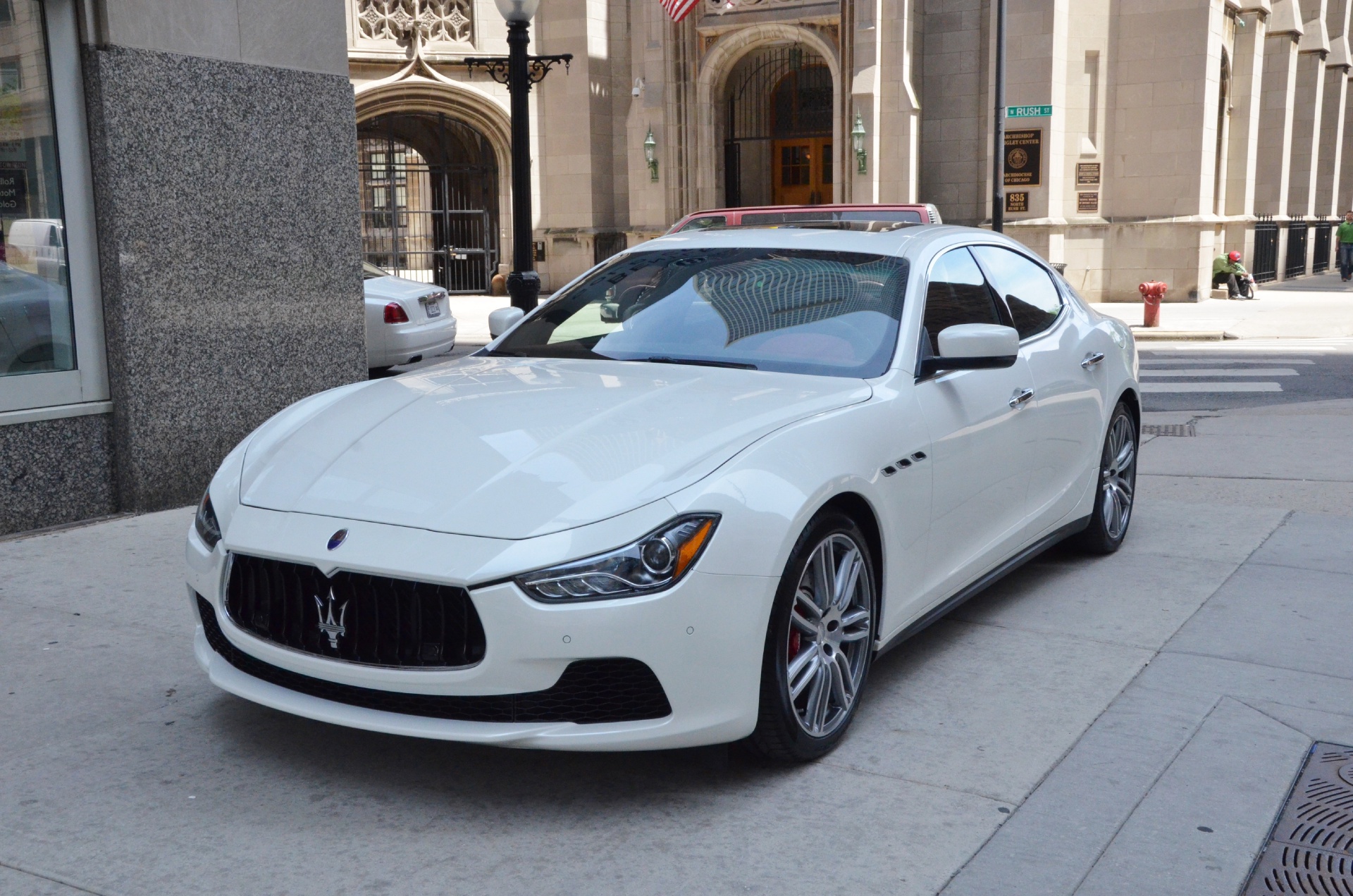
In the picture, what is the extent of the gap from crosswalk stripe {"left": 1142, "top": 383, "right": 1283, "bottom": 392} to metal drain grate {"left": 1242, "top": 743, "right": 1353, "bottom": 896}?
33.2ft

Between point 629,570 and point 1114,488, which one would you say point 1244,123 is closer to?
point 1114,488

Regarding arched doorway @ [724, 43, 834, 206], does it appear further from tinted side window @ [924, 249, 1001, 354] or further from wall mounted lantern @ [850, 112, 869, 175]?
tinted side window @ [924, 249, 1001, 354]

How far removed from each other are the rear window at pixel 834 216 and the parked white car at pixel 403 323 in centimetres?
445

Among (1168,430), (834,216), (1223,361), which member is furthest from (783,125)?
(1168,430)

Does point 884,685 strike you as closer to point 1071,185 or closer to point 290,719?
point 290,719

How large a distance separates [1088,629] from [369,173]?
35681 mm

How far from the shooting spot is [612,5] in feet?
100

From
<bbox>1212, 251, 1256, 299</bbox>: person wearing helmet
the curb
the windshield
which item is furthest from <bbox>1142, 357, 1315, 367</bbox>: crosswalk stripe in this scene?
the windshield

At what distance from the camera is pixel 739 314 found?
4.84 m

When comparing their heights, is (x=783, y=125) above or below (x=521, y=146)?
above

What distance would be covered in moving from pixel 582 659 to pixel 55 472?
14.8ft

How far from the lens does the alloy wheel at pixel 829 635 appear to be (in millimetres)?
3803

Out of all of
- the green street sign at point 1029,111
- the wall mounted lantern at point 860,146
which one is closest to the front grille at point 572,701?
the green street sign at point 1029,111

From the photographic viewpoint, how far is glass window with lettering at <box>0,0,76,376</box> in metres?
6.65
